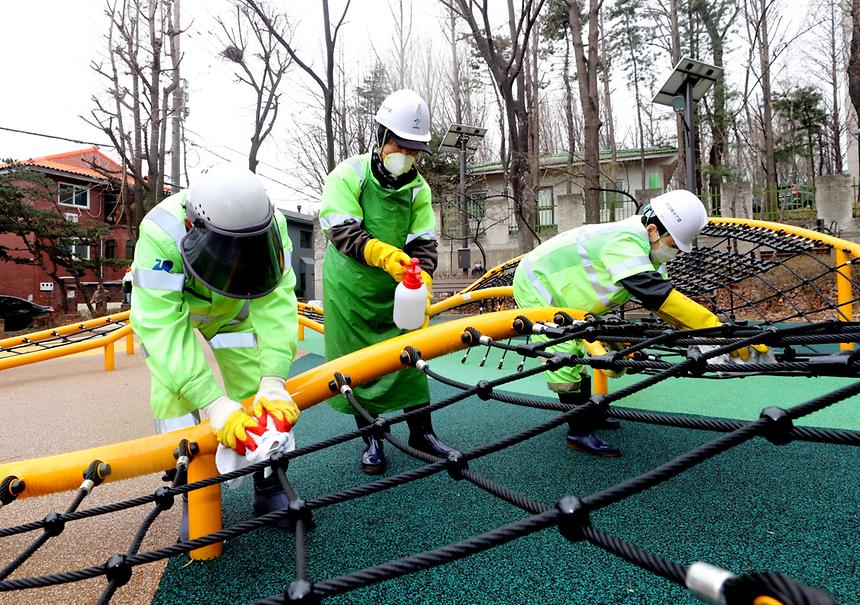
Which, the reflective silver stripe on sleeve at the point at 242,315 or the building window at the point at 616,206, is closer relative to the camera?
the reflective silver stripe on sleeve at the point at 242,315

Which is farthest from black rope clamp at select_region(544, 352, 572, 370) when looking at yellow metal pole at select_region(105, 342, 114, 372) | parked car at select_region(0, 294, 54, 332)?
parked car at select_region(0, 294, 54, 332)

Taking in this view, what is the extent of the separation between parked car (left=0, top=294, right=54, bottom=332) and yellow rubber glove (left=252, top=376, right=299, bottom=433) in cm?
1106

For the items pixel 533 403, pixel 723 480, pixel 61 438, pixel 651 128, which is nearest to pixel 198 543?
pixel 533 403

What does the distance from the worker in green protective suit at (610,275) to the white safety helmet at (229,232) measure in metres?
1.19

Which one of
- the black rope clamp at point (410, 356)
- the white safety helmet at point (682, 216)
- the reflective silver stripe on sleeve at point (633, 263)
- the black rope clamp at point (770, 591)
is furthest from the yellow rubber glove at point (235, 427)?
the white safety helmet at point (682, 216)

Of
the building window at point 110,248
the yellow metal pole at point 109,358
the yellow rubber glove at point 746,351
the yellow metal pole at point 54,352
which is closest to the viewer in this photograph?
the yellow rubber glove at point 746,351

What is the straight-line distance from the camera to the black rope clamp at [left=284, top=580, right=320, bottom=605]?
2.06ft

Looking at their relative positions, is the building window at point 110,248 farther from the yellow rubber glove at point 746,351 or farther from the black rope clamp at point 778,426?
the black rope clamp at point 778,426

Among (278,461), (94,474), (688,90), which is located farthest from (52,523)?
(688,90)

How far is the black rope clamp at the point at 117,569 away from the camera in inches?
33.6

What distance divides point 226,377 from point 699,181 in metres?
14.9

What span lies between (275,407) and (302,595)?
1.93 feet

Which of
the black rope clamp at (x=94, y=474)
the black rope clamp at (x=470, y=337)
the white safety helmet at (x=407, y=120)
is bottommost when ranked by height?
the black rope clamp at (x=94, y=474)

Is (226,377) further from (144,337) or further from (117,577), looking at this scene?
(117,577)
